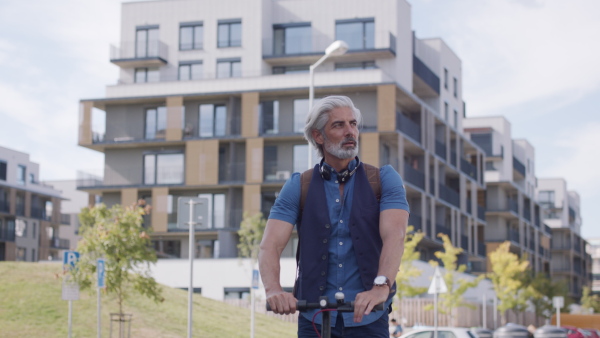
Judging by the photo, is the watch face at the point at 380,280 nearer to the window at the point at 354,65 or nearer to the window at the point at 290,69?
the window at the point at 354,65

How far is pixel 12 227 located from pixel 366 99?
149 ft

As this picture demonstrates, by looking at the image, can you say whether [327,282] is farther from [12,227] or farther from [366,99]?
[12,227]

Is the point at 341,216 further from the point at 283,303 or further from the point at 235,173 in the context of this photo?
the point at 235,173

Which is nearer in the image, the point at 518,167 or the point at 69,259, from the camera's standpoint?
the point at 69,259

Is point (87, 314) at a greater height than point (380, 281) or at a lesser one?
lesser

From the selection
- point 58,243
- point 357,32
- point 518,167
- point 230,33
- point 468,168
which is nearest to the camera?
point 357,32

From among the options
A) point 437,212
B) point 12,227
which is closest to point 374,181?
point 437,212

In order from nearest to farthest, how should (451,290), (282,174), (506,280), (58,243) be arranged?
(451,290) < (282,174) < (506,280) < (58,243)

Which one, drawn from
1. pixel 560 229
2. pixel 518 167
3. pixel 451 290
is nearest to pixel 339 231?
pixel 451 290

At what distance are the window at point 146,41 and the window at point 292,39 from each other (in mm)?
7491

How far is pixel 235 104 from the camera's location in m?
60.0

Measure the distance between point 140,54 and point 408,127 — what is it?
673 inches

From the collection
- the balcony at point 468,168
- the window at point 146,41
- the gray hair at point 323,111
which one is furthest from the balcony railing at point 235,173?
the gray hair at point 323,111

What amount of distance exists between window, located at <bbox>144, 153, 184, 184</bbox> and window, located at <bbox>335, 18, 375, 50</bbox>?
12.0m
